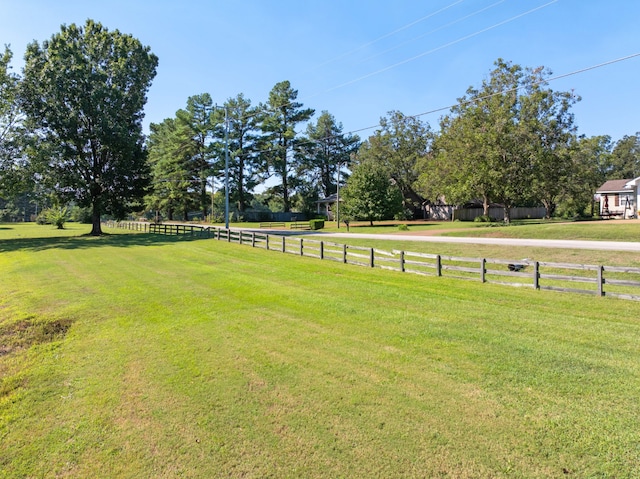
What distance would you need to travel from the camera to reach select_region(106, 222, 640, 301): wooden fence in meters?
8.77

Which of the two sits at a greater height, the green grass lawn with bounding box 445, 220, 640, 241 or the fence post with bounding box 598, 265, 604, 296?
the green grass lawn with bounding box 445, 220, 640, 241

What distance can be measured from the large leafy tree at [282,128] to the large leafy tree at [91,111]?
24.3 meters

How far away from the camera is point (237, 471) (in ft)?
10.6

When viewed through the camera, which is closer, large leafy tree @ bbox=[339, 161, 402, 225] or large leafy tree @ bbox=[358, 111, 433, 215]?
large leafy tree @ bbox=[339, 161, 402, 225]

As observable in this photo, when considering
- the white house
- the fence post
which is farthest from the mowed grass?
the white house

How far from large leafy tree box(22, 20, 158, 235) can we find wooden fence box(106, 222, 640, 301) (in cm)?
2028

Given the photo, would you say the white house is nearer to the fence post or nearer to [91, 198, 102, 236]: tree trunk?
the fence post

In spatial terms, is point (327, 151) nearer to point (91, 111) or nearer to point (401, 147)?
point (401, 147)

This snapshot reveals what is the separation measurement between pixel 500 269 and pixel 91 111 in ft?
111

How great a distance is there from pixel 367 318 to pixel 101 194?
1400 inches

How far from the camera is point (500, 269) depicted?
1289 centimetres

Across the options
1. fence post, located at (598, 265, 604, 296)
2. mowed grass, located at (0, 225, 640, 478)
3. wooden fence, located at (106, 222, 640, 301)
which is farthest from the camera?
wooden fence, located at (106, 222, 640, 301)

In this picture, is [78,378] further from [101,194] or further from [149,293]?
[101,194]

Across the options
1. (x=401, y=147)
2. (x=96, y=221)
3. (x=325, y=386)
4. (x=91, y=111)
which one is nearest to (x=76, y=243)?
(x=96, y=221)
